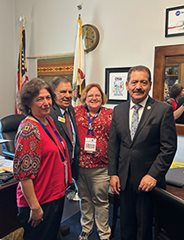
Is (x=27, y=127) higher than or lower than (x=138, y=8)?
lower

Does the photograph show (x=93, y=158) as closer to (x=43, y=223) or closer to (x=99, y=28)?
(x=43, y=223)

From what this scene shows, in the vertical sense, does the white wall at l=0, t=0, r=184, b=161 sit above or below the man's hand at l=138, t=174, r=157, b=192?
above

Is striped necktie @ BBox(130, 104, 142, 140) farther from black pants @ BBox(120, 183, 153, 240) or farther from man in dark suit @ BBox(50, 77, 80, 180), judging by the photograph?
man in dark suit @ BBox(50, 77, 80, 180)

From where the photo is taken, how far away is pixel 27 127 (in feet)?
4.35

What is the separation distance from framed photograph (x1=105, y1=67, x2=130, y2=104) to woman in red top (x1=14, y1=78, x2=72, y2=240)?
1.73 meters

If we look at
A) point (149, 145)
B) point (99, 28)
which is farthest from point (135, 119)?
point (99, 28)

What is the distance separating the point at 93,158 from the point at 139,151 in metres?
0.56

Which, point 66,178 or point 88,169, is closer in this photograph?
point 66,178

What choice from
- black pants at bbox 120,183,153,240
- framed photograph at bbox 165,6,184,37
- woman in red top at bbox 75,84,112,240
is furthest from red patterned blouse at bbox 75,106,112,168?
framed photograph at bbox 165,6,184,37

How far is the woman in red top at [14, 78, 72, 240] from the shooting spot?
4.28 ft

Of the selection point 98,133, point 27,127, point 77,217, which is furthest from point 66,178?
→ point 77,217

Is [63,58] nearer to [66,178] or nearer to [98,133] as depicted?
[98,133]

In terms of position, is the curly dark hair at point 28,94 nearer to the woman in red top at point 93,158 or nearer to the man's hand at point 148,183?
the woman in red top at point 93,158

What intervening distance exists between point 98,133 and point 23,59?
2.45 meters
